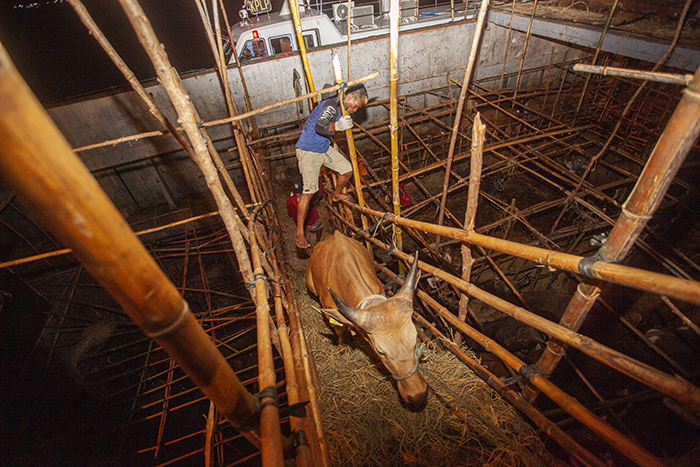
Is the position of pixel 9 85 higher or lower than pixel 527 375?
higher

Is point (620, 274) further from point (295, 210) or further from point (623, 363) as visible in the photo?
point (295, 210)

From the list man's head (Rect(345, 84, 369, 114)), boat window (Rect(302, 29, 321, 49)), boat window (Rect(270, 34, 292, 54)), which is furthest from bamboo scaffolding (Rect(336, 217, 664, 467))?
boat window (Rect(270, 34, 292, 54))

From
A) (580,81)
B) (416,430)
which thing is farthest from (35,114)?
(580,81)

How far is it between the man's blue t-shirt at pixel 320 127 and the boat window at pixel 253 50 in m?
5.99

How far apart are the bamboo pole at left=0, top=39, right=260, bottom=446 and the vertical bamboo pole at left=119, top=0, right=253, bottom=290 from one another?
4.28ft

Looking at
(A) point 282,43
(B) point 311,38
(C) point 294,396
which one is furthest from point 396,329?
(A) point 282,43

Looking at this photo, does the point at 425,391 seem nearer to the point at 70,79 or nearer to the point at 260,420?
the point at 260,420

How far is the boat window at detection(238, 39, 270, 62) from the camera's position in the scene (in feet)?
29.8

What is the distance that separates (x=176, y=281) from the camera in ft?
24.5

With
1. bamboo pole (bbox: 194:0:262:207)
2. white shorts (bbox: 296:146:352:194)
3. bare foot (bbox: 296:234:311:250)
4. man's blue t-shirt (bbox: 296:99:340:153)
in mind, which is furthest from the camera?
bare foot (bbox: 296:234:311:250)

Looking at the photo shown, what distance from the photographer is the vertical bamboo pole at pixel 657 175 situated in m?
1.46

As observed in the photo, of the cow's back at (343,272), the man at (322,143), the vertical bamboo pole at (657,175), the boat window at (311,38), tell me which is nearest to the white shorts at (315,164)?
the man at (322,143)

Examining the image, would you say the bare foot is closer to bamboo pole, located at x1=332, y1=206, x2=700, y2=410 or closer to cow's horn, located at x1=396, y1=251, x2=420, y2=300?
cow's horn, located at x1=396, y1=251, x2=420, y2=300

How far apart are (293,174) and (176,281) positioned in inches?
175
